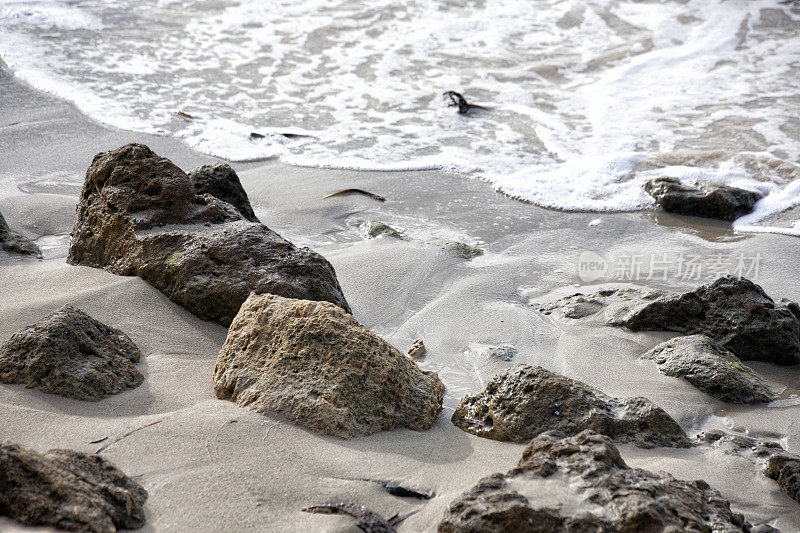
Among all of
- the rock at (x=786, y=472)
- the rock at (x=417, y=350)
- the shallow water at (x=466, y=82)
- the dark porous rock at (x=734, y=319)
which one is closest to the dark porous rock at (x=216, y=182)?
the rock at (x=417, y=350)

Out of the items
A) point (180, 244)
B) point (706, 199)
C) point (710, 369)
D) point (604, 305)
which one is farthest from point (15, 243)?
point (706, 199)

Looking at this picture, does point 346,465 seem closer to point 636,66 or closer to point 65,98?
point 65,98

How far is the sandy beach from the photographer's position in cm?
207

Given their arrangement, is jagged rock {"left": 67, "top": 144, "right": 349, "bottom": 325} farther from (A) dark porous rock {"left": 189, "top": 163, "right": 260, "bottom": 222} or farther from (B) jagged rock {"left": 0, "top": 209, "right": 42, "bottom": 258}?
(A) dark porous rock {"left": 189, "top": 163, "right": 260, "bottom": 222}

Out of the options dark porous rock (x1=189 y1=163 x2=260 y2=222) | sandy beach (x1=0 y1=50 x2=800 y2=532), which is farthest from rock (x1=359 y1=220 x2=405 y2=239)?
dark porous rock (x1=189 y1=163 x2=260 y2=222)

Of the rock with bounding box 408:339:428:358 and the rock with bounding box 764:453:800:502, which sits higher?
the rock with bounding box 764:453:800:502

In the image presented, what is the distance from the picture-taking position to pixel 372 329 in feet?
11.8

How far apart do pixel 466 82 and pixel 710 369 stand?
222 inches

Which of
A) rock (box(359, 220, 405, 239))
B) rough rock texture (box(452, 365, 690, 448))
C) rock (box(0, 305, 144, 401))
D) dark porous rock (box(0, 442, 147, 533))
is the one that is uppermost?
dark porous rock (box(0, 442, 147, 533))

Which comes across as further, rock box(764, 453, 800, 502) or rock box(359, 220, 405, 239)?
rock box(359, 220, 405, 239)

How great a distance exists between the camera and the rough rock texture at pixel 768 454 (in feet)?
7.62

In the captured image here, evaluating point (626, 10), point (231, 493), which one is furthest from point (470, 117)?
point (231, 493)

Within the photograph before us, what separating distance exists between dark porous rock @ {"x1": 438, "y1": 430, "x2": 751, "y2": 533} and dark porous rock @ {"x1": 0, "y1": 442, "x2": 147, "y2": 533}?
0.79 meters

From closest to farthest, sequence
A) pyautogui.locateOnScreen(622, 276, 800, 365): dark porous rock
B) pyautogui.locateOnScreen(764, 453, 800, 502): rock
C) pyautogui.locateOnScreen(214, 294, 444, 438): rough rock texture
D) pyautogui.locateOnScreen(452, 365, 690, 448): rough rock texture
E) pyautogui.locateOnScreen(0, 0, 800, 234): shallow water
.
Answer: pyautogui.locateOnScreen(764, 453, 800, 502): rock, pyautogui.locateOnScreen(214, 294, 444, 438): rough rock texture, pyautogui.locateOnScreen(452, 365, 690, 448): rough rock texture, pyautogui.locateOnScreen(622, 276, 800, 365): dark porous rock, pyautogui.locateOnScreen(0, 0, 800, 234): shallow water
